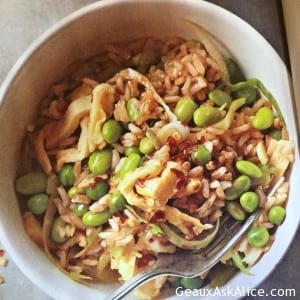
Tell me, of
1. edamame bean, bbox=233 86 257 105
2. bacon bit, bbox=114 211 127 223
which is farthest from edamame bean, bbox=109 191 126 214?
edamame bean, bbox=233 86 257 105

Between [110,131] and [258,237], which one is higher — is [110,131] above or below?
above

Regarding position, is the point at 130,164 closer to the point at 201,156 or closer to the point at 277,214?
the point at 201,156

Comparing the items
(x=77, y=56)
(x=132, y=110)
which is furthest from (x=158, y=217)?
(x=77, y=56)

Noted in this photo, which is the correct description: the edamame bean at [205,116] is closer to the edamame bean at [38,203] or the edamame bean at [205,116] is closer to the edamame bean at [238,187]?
the edamame bean at [238,187]

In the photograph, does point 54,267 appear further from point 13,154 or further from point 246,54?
point 246,54

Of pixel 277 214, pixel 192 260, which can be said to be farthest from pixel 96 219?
pixel 277 214

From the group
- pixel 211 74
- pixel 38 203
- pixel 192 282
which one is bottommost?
pixel 192 282

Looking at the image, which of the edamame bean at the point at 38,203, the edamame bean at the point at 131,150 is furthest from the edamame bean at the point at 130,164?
the edamame bean at the point at 38,203
